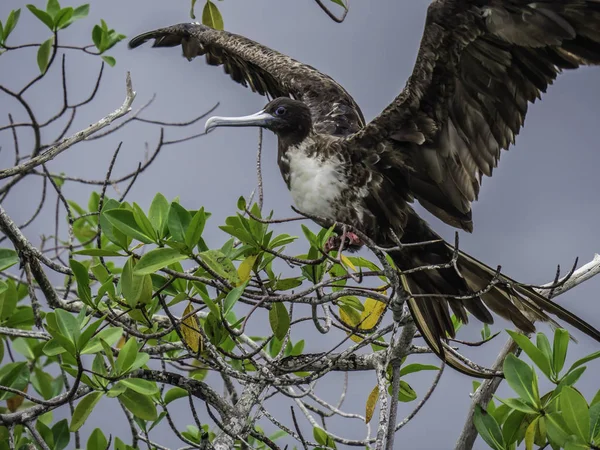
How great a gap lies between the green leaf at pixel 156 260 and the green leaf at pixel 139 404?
23 cm

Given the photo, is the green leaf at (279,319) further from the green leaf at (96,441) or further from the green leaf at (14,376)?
A: the green leaf at (14,376)

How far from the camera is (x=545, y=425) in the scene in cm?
162

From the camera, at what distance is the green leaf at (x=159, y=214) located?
1.65 m

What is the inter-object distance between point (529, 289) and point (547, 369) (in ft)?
1.02

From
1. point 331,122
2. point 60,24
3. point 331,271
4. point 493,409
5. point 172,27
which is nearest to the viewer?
point 493,409

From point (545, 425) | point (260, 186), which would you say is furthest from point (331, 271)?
point (545, 425)

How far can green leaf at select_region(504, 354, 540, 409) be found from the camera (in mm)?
1623

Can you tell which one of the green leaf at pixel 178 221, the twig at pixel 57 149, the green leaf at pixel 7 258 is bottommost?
the green leaf at pixel 178 221

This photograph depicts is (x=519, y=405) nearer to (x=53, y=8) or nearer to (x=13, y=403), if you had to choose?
(x=13, y=403)

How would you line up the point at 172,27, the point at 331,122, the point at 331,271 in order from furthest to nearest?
the point at 172,27 < the point at 331,122 < the point at 331,271

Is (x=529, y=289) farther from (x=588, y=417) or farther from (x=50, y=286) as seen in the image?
(x=50, y=286)

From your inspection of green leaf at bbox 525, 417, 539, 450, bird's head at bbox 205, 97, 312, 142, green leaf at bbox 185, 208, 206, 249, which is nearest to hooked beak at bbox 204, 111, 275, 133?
bird's head at bbox 205, 97, 312, 142

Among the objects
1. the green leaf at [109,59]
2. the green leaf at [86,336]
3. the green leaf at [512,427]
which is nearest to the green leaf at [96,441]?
the green leaf at [86,336]

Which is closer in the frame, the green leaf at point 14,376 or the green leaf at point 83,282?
the green leaf at point 83,282
